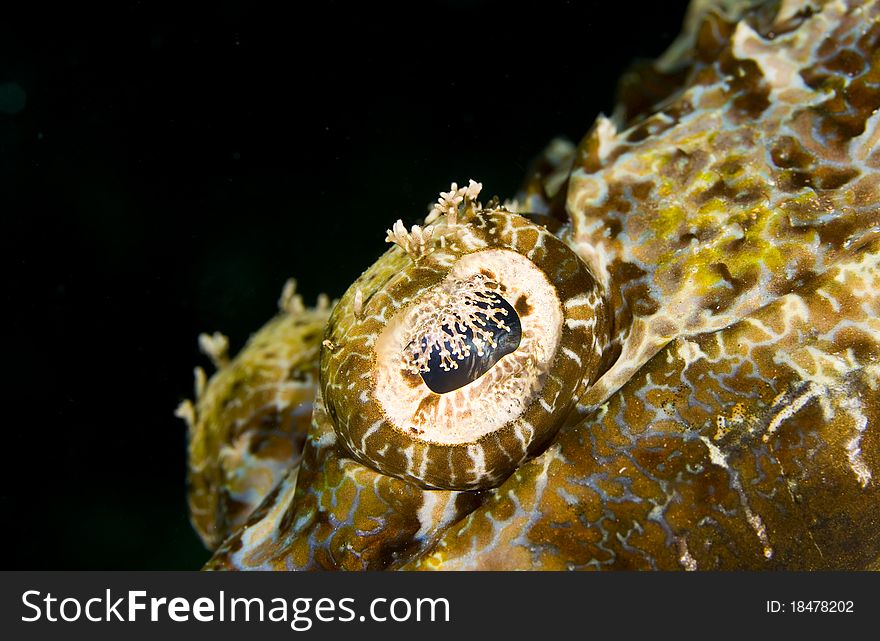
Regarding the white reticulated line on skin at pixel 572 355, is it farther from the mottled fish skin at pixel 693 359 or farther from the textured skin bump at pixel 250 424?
the textured skin bump at pixel 250 424

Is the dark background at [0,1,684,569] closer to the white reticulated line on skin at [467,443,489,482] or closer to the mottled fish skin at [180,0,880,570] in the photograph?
the mottled fish skin at [180,0,880,570]

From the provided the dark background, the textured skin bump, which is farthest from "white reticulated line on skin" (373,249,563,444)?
the dark background

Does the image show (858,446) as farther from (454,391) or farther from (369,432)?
(369,432)

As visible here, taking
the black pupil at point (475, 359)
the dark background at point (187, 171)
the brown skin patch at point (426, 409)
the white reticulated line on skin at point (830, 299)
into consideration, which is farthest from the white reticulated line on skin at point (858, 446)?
the dark background at point (187, 171)

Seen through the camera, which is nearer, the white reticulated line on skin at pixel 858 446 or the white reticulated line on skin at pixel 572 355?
the white reticulated line on skin at pixel 858 446

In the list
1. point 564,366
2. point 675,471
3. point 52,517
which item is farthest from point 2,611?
point 52,517

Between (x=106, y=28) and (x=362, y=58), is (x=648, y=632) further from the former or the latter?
(x=106, y=28)

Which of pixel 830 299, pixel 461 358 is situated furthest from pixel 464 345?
pixel 830 299
